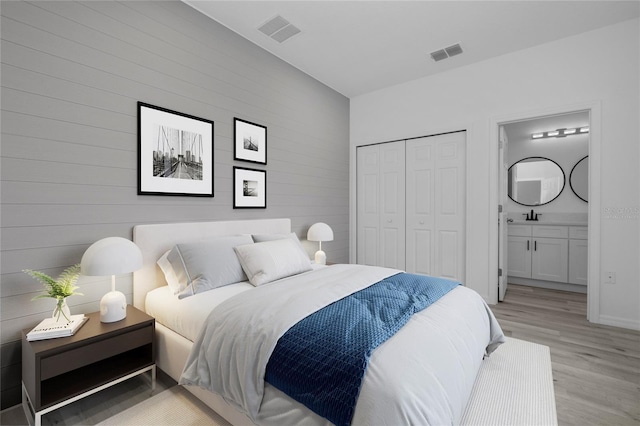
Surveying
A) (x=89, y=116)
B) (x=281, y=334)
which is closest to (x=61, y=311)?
(x=89, y=116)

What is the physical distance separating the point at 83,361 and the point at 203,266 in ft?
2.73

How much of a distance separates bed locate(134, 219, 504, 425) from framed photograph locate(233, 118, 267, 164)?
3.37ft

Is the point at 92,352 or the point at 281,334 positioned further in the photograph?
the point at 92,352

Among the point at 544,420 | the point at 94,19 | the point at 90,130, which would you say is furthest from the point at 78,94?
the point at 544,420

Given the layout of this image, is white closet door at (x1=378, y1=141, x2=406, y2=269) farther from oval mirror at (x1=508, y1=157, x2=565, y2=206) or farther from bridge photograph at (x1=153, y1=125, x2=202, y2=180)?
bridge photograph at (x1=153, y1=125, x2=202, y2=180)

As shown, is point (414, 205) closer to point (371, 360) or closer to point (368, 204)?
point (368, 204)

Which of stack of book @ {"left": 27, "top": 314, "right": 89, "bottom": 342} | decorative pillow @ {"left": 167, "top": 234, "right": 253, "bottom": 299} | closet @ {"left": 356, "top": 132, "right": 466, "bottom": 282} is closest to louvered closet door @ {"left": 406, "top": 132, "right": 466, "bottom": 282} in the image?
closet @ {"left": 356, "top": 132, "right": 466, "bottom": 282}

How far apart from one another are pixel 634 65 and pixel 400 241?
2.99 metres

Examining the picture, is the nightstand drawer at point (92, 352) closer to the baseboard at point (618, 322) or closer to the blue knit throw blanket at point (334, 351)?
the blue knit throw blanket at point (334, 351)

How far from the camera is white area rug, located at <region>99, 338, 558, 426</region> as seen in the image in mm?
1706

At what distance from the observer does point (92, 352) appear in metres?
1.70

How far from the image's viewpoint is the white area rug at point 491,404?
5.60ft

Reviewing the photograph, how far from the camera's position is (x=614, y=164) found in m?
3.00

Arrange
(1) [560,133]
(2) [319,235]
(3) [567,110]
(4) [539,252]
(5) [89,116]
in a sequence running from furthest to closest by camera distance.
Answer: (1) [560,133]
(4) [539,252]
(2) [319,235]
(3) [567,110]
(5) [89,116]
